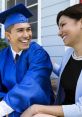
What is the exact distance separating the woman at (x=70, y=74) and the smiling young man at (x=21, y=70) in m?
0.16

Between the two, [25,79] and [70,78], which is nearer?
[70,78]

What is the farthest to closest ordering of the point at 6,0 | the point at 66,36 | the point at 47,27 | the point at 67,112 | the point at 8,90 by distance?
the point at 6,0
the point at 47,27
the point at 8,90
the point at 66,36
the point at 67,112

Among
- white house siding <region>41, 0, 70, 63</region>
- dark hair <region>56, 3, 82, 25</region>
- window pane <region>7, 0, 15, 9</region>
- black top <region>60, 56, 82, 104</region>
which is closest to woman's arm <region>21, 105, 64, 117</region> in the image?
black top <region>60, 56, 82, 104</region>

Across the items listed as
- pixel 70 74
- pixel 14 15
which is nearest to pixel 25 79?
pixel 70 74

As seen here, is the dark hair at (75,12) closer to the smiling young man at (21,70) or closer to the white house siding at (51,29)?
the smiling young man at (21,70)

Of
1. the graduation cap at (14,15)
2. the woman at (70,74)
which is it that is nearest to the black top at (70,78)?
the woman at (70,74)

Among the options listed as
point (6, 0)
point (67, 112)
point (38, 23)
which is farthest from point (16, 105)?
point (6, 0)

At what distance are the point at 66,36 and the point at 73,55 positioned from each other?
0.78ft

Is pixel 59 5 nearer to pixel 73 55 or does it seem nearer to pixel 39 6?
pixel 39 6

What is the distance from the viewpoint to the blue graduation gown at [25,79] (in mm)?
2938

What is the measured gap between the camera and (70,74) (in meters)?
2.93

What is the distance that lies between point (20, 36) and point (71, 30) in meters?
0.56

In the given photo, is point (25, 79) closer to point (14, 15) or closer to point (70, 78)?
point (70, 78)

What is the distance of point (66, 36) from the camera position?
9.32 feet
